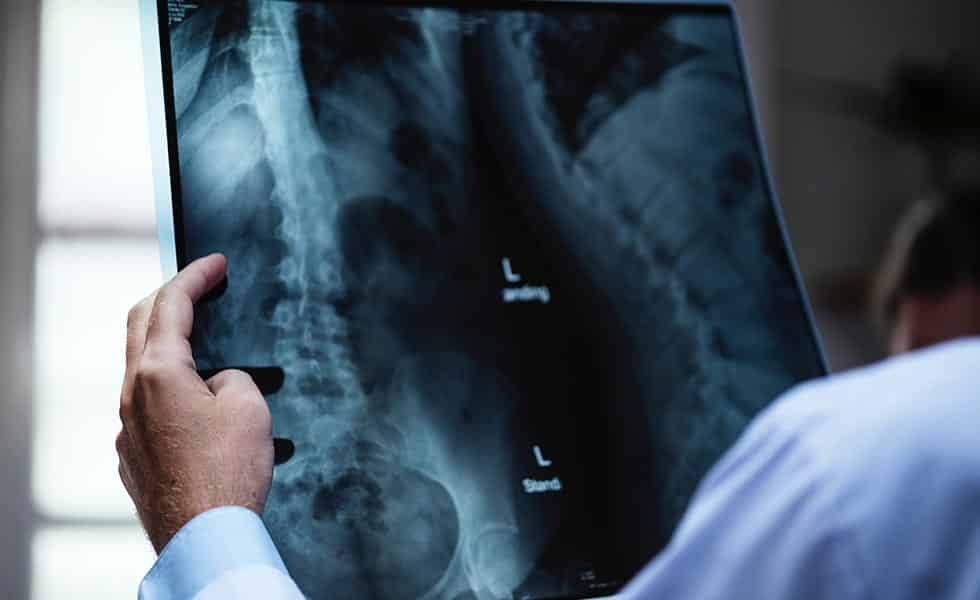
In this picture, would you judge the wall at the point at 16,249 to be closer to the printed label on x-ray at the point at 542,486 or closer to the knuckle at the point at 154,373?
the knuckle at the point at 154,373

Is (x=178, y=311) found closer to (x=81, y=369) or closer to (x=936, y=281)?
(x=81, y=369)

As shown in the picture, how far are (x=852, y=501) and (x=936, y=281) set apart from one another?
50.0 inches

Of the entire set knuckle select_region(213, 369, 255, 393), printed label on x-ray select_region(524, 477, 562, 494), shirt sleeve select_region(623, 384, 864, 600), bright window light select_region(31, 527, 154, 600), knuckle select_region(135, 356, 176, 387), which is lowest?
bright window light select_region(31, 527, 154, 600)

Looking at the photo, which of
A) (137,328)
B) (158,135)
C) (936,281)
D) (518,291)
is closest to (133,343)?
(137,328)

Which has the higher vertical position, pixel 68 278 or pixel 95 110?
pixel 95 110

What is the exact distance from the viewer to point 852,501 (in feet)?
1.33

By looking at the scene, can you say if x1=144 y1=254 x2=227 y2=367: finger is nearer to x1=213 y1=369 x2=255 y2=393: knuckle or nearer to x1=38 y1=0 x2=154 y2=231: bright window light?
x1=213 y1=369 x2=255 y2=393: knuckle

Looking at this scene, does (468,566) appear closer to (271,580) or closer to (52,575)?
(271,580)

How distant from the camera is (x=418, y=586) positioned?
658 mm

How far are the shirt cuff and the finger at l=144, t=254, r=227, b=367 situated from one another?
9 cm

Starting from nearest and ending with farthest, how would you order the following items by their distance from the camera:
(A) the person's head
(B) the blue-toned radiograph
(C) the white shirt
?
1. (C) the white shirt
2. (B) the blue-toned radiograph
3. (A) the person's head

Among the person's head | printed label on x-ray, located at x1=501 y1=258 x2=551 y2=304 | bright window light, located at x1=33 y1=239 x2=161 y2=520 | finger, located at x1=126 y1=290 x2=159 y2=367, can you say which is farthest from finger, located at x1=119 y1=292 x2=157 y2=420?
the person's head

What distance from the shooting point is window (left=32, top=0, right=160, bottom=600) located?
0.74 metres

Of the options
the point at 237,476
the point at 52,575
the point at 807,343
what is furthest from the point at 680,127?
the point at 52,575
